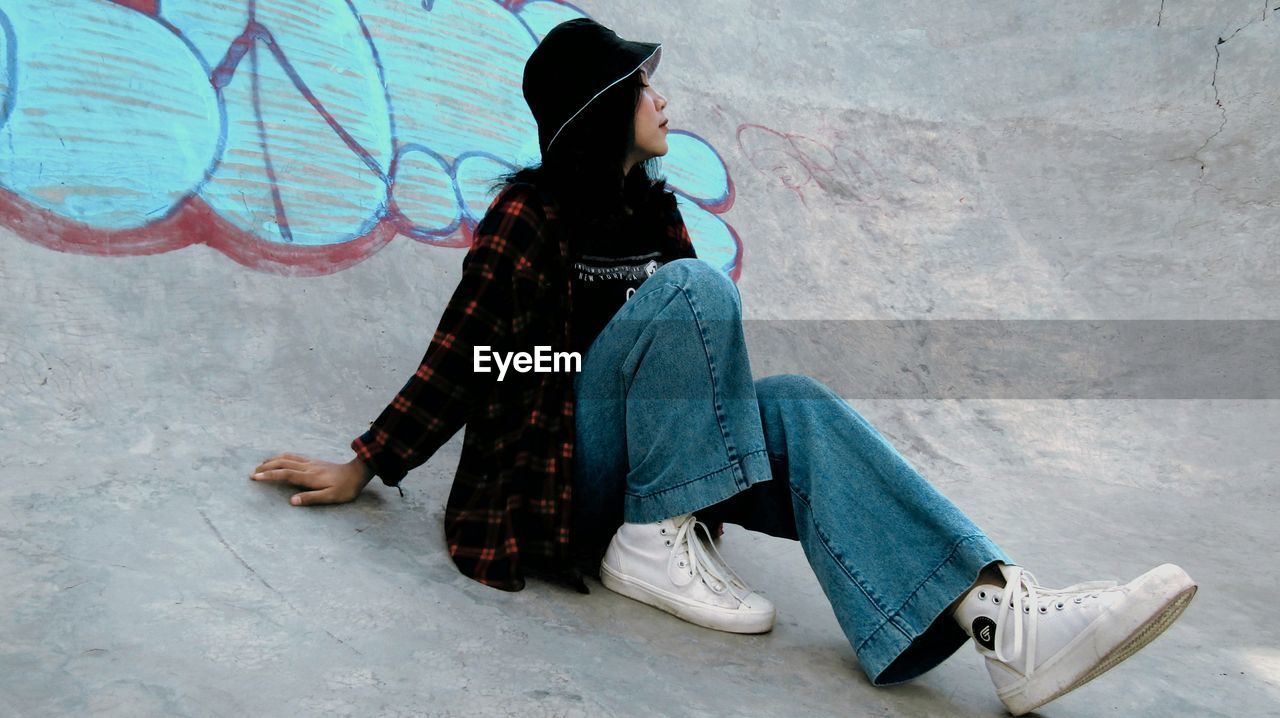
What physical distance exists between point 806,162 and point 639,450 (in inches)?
137

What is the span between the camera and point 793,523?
1849 millimetres

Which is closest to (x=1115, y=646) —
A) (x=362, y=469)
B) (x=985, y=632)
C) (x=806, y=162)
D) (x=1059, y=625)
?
(x=1059, y=625)

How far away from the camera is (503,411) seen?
1.90m

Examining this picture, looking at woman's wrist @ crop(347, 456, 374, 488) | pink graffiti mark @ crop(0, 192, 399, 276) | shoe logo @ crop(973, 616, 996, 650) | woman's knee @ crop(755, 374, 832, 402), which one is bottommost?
woman's wrist @ crop(347, 456, 374, 488)

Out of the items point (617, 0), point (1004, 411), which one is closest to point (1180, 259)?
point (1004, 411)

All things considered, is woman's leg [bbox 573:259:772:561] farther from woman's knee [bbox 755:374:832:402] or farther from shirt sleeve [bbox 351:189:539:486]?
shirt sleeve [bbox 351:189:539:486]

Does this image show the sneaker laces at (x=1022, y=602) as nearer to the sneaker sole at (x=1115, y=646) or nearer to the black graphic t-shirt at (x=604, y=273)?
the sneaker sole at (x=1115, y=646)

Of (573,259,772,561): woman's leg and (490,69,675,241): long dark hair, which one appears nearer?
(573,259,772,561): woman's leg

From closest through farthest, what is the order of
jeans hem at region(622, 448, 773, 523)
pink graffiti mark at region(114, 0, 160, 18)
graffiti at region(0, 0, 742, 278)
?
jeans hem at region(622, 448, 773, 523) → graffiti at region(0, 0, 742, 278) → pink graffiti mark at region(114, 0, 160, 18)

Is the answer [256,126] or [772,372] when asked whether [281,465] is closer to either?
[256,126]

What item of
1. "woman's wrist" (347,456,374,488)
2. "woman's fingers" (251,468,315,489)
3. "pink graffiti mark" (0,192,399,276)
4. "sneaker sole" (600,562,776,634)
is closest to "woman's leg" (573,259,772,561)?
"sneaker sole" (600,562,776,634)

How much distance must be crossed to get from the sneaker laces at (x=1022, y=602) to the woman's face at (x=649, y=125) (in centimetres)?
115

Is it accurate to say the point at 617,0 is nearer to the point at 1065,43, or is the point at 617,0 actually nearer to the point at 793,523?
the point at 1065,43

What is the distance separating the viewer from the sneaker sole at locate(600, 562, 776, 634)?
5.90ft
